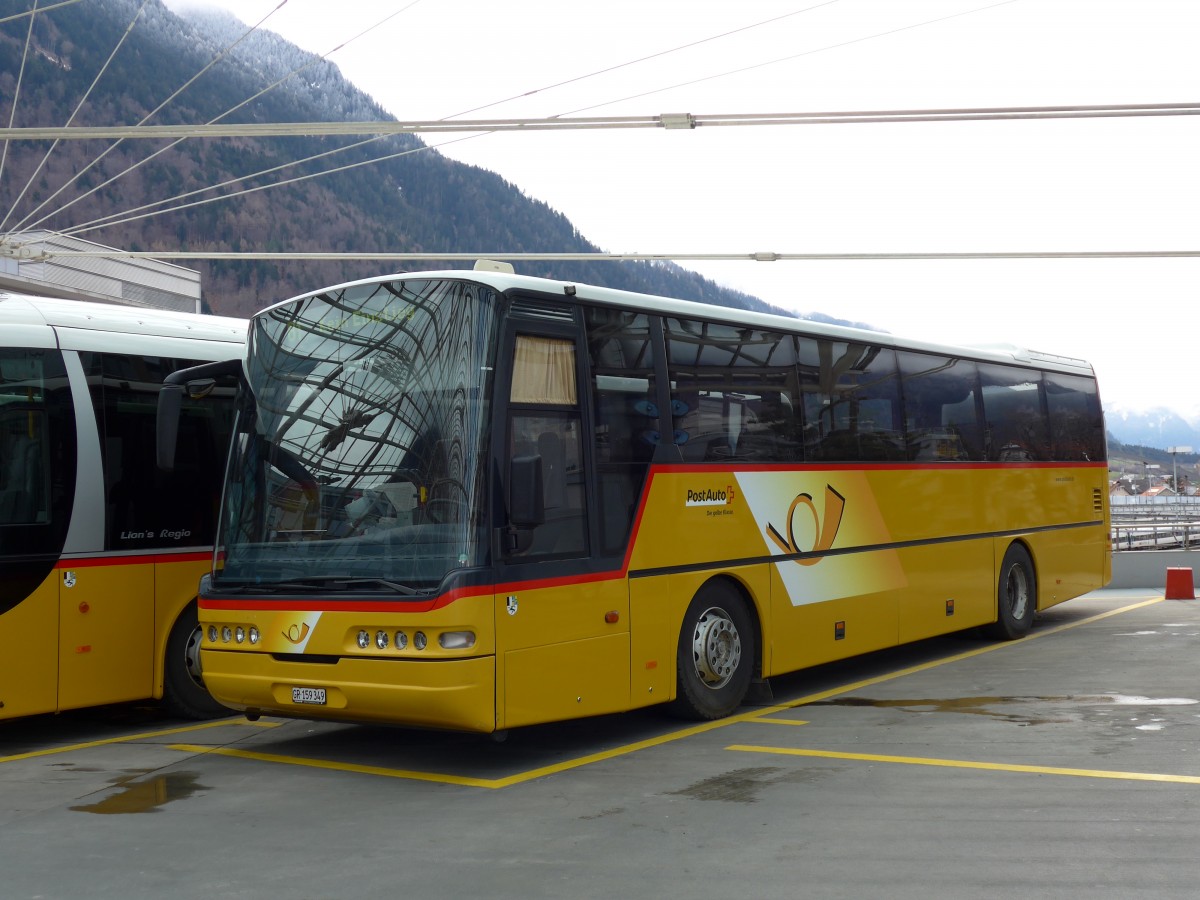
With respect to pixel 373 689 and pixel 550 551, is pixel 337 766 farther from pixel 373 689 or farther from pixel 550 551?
pixel 550 551

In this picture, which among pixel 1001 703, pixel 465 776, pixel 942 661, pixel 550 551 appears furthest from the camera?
pixel 942 661

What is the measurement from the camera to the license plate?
325 inches

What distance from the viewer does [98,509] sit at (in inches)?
390

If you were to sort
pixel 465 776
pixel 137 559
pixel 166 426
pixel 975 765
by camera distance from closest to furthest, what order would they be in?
pixel 975 765 < pixel 465 776 < pixel 166 426 < pixel 137 559

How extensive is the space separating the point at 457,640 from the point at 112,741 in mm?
3759

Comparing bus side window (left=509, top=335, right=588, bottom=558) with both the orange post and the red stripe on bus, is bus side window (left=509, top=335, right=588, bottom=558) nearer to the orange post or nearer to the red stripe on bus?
the red stripe on bus

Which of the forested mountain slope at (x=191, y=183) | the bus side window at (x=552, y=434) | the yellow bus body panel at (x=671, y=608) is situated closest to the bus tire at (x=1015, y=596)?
the yellow bus body panel at (x=671, y=608)

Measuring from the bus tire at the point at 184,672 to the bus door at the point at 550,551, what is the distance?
3694mm

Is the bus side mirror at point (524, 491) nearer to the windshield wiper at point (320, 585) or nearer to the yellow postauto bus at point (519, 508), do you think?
the yellow postauto bus at point (519, 508)

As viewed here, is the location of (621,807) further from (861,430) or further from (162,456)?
(861,430)

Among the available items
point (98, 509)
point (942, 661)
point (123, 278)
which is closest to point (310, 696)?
point (98, 509)

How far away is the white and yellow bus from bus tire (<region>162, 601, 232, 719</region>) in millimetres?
11

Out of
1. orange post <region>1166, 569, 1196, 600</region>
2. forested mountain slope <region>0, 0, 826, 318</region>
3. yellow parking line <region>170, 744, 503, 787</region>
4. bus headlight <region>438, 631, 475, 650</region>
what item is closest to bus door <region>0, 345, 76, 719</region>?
yellow parking line <region>170, 744, 503, 787</region>

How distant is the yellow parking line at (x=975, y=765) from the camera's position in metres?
7.41
